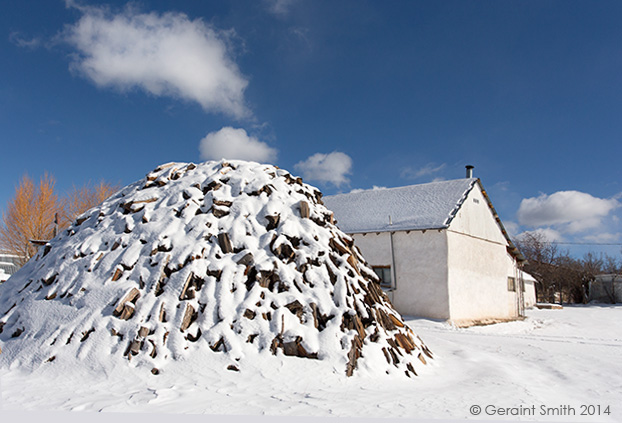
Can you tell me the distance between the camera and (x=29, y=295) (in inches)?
243

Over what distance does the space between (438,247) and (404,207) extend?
255 cm

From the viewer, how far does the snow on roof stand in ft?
47.4

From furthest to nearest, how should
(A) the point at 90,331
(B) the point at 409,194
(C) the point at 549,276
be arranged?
(C) the point at 549,276
(B) the point at 409,194
(A) the point at 90,331

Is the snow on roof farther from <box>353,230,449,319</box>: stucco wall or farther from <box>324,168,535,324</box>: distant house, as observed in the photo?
<box>353,230,449,319</box>: stucco wall

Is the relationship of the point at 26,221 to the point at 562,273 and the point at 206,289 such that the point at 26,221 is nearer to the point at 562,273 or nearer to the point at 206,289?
the point at 206,289

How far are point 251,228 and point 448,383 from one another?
3534 mm

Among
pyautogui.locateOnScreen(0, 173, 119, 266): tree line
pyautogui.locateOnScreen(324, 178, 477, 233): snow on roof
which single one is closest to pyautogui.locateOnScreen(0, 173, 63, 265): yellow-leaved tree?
pyautogui.locateOnScreen(0, 173, 119, 266): tree line

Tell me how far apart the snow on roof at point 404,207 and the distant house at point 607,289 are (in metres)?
19.5

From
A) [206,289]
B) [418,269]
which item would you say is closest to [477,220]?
[418,269]

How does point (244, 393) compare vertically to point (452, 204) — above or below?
below

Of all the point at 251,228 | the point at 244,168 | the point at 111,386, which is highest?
the point at 244,168

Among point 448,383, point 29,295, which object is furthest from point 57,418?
point 448,383

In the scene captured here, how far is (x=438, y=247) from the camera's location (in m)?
13.8

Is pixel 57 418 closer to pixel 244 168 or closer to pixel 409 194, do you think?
pixel 244 168
